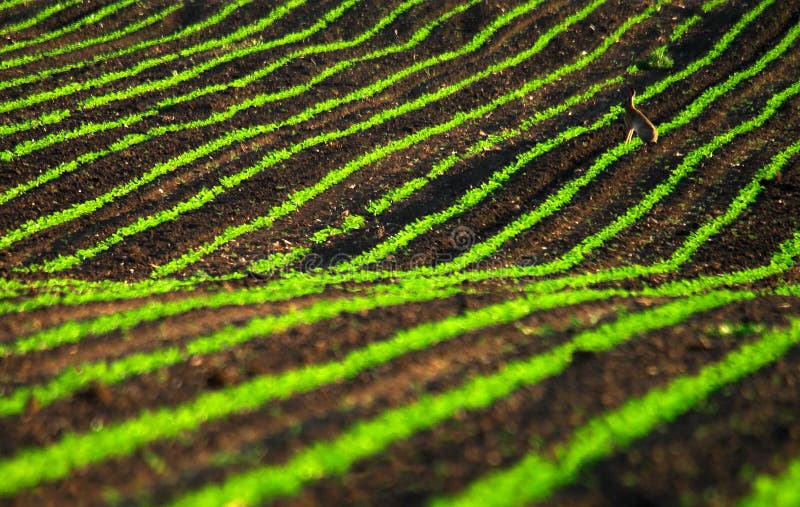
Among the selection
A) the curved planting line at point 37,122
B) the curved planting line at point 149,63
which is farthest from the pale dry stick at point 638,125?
the curved planting line at point 37,122

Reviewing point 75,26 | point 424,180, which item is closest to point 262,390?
point 424,180

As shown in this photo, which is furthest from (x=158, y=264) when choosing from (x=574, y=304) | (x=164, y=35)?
(x=164, y=35)

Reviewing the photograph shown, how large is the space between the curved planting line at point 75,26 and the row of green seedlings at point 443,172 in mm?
10645

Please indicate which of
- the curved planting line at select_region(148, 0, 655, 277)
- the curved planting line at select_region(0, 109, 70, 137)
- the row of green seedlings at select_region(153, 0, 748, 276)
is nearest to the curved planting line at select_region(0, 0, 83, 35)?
the curved planting line at select_region(0, 109, 70, 137)

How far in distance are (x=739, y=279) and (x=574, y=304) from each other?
3.70m

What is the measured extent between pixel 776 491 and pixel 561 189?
9069mm

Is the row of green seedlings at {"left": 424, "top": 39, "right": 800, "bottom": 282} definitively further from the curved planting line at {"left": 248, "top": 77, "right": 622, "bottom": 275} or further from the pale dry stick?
the curved planting line at {"left": 248, "top": 77, "right": 622, "bottom": 275}

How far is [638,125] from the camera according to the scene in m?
15.7

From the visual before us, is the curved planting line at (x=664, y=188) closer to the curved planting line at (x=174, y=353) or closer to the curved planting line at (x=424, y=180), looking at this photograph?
the curved planting line at (x=424, y=180)

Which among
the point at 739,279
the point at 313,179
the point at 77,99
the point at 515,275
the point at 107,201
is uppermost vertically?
the point at 77,99

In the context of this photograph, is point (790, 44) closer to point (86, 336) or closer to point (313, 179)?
point (313, 179)

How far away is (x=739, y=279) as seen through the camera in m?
11.6

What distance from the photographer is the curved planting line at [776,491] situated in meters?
5.86

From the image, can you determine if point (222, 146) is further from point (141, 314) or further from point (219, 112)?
point (141, 314)
